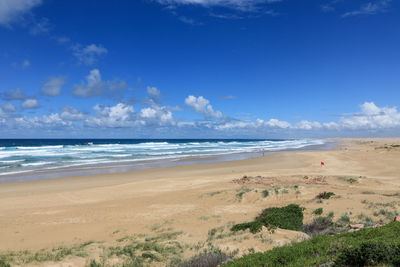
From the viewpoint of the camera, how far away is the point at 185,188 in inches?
699

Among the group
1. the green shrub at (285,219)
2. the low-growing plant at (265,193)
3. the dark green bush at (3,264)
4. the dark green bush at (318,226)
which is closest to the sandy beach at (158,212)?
the low-growing plant at (265,193)

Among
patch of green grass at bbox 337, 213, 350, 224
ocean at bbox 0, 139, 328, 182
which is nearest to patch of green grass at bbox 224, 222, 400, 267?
patch of green grass at bbox 337, 213, 350, 224

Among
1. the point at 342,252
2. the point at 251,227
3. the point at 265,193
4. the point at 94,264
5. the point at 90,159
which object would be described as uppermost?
the point at 342,252

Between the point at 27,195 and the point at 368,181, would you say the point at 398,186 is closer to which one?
the point at 368,181

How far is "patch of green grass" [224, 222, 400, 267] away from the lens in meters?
4.59

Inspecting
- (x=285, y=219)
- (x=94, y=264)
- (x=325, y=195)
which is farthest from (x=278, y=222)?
(x=94, y=264)

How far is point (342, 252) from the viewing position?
4922mm

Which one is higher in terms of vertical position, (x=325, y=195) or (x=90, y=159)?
(x=90, y=159)

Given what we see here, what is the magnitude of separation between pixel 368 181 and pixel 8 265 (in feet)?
65.0

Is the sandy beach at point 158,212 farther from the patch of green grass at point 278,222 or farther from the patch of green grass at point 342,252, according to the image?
the patch of green grass at point 342,252

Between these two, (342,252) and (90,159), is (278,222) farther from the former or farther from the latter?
(90,159)

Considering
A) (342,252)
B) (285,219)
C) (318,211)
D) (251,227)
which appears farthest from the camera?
(318,211)

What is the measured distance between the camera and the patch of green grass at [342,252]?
181 inches

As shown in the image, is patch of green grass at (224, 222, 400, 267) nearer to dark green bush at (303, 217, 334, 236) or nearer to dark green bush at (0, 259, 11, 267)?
dark green bush at (303, 217, 334, 236)
